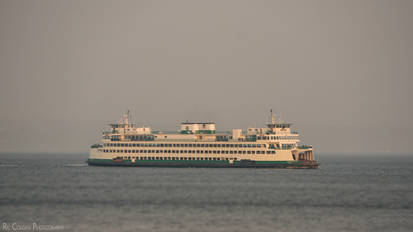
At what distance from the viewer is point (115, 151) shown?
121688 millimetres

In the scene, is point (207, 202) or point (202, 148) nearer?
point (207, 202)

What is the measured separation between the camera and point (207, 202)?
68.1 meters

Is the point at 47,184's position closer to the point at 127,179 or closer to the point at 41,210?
the point at 127,179

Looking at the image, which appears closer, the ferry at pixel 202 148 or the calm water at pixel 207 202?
the calm water at pixel 207 202

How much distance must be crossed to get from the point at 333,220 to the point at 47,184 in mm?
44979

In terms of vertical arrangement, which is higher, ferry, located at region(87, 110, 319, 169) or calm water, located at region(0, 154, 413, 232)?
ferry, located at region(87, 110, 319, 169)

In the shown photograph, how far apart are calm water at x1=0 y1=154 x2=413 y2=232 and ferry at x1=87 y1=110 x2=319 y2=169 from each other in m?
11.0

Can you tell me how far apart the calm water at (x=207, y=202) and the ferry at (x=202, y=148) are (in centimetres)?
1101

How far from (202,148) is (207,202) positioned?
49.4 m

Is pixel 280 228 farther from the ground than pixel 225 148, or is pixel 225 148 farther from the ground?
pixel 225 148

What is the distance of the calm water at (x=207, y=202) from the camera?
5459 centimetres

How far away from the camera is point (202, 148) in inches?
4621

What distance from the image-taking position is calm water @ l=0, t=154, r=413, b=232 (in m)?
54.6

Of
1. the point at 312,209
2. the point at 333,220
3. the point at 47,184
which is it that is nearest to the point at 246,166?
the point at 47,184
